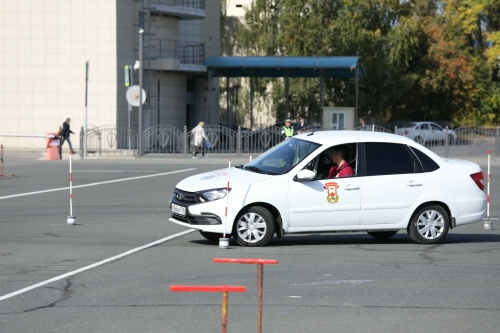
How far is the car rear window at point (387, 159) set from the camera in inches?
492

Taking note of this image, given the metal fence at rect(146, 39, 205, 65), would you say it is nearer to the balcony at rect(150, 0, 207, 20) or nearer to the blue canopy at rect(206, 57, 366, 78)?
the blue canopy at rect(206, 57, 366, 78)

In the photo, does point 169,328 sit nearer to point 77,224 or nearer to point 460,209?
point 460,209

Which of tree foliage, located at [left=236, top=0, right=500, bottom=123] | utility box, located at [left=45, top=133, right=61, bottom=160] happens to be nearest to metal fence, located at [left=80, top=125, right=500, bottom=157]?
utility box, located at [left=45, top=133, right=61, bottom=160]

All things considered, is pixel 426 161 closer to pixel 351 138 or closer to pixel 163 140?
pixel 351 138

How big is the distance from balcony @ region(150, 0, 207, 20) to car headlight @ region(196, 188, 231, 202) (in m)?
34.6

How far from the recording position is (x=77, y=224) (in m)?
15.2

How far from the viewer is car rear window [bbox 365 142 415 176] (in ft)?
41.0

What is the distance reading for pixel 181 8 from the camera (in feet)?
156

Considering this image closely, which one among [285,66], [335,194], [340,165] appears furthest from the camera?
[285,66]

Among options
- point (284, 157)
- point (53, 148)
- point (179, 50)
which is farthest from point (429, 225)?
point (179, 50)

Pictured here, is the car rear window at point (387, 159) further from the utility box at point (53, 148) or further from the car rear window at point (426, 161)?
the utility box at point (53, 148)

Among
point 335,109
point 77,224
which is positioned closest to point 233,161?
point 335,109

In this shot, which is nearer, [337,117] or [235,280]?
[235,280]

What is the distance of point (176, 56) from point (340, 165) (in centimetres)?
3721
